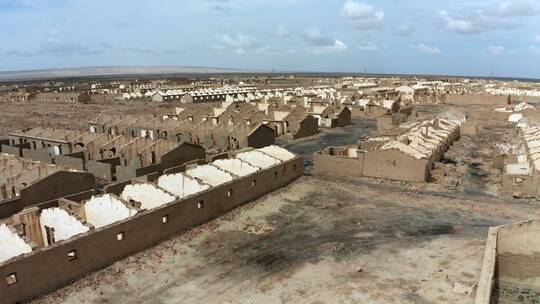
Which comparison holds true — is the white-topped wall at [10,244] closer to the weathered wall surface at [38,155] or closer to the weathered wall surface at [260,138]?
the weathered wall surface at [38,155]

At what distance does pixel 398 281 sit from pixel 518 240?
18.8 ft

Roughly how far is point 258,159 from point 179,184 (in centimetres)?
690

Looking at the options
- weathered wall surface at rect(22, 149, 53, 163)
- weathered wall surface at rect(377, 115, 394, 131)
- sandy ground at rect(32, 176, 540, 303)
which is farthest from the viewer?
weathered wall surface at rect(377, 115, 394, 131)

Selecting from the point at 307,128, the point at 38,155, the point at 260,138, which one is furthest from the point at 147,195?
the point at 307,128

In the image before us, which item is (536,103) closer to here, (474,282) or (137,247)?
(474,282)

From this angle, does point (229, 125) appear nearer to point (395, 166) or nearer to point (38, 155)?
point (38, 155)

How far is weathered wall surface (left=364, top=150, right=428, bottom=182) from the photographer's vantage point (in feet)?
90.8

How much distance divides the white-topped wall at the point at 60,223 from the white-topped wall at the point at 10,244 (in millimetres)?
1930

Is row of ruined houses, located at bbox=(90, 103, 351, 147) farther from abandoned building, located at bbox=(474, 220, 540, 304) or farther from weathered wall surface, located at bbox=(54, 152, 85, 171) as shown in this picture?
abandoned building, located at bbox=(474, 220, 540, 304)

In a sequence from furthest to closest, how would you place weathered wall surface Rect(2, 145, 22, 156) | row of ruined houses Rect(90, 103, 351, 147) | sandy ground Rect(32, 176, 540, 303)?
row of ruined houses Rect(90, 103, 351, 147) < weathered wall surface Rect(2, 145, 22, 156) < sandy ground Rect(32, 176, 540, 303)

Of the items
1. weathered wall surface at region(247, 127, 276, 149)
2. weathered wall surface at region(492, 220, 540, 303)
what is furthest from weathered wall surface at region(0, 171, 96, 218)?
weathered wall surface at region(492, 220, 540, 303)

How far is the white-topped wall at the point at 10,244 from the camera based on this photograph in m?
15.6

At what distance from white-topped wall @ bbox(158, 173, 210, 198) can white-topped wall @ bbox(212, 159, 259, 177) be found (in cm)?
329

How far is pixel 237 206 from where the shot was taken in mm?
22969
